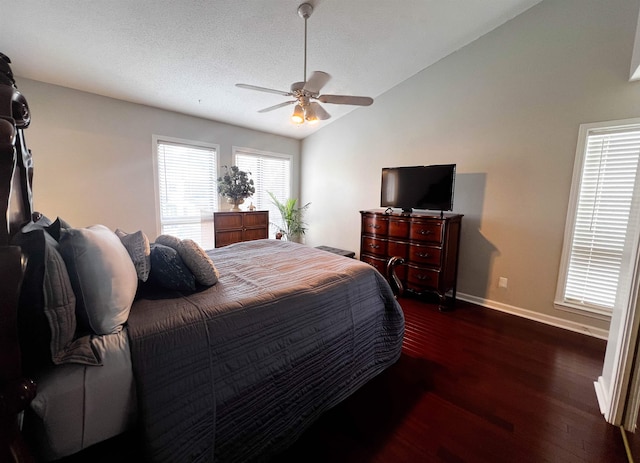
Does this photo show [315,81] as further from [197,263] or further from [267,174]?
[267,174]

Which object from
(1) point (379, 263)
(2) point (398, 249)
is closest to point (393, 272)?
(2) point (398, 249)

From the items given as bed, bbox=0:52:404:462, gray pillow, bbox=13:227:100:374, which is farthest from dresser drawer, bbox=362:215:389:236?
gray pillow, bbox=13:227:100:374

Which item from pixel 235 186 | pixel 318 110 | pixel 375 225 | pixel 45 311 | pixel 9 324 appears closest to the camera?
pixel 9 324

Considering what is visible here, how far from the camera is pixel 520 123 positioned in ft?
9.25

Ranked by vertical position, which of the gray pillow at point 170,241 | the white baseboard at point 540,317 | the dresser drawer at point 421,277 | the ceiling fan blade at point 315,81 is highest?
the ceiling fan blade at point 315,81

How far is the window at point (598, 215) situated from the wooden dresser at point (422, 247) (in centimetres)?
103

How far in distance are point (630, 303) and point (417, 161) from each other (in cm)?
260

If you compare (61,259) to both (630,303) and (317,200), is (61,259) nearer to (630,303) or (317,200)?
(630,303)

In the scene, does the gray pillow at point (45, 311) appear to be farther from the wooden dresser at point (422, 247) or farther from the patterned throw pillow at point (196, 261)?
the wooden dresser at point (422, 247)

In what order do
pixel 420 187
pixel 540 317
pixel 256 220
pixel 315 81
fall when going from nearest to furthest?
pixel 315 81 < pixel 540 317 < pixel 420 187 < pixel 256 220

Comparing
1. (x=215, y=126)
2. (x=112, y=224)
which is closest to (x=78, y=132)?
(x=112, y=224)

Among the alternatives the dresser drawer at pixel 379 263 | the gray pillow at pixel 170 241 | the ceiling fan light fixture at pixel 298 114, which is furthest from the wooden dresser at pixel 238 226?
the gray pillow at pixel 170 241

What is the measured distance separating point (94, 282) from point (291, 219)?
430 centimetres

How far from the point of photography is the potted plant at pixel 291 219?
5164 millimetres
